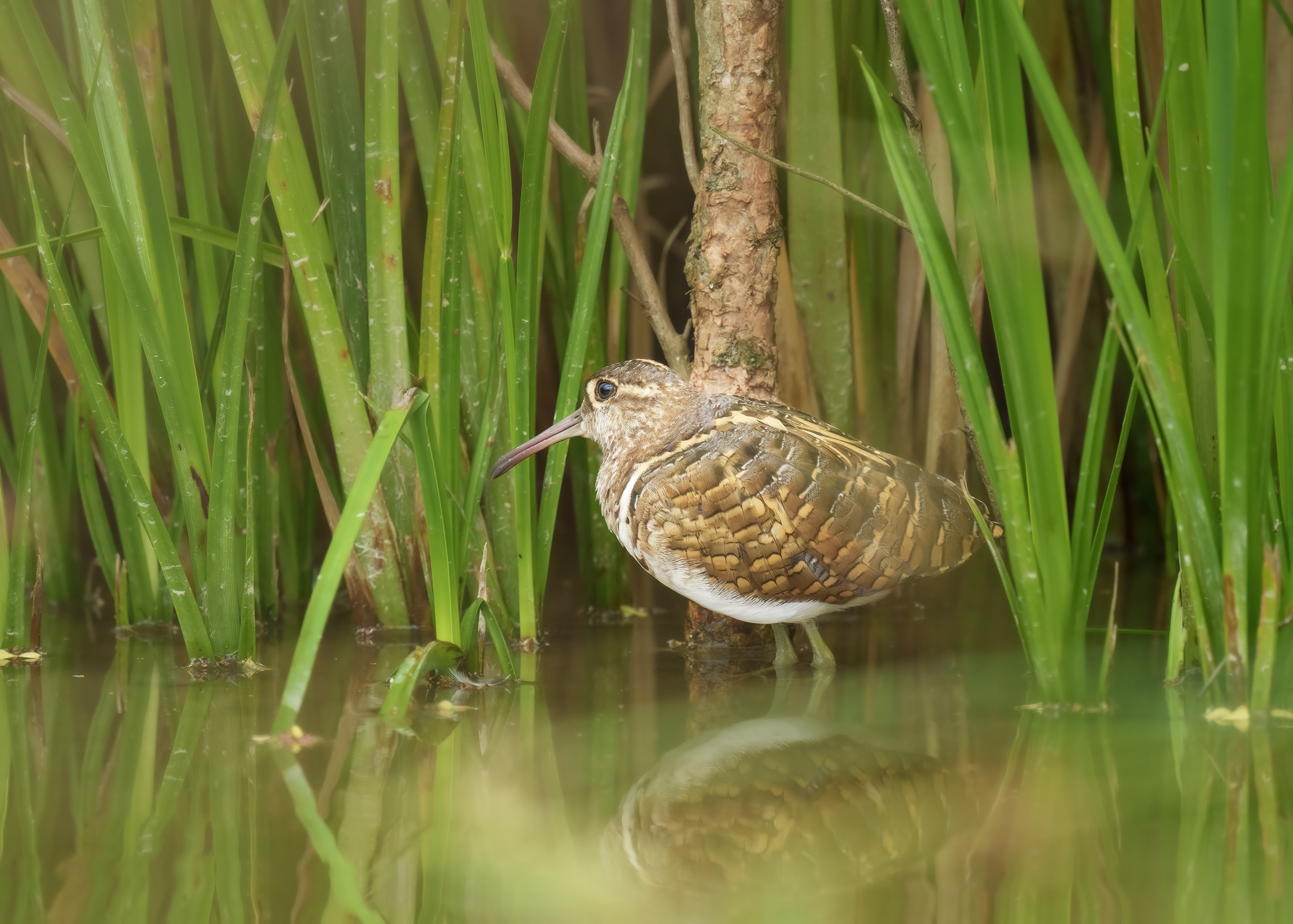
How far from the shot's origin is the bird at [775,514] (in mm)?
2176

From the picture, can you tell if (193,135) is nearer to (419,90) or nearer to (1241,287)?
(419,90)

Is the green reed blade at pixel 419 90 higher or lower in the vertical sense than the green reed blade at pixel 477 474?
higher

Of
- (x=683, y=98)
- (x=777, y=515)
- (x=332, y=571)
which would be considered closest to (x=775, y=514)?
(x=777, y=515)

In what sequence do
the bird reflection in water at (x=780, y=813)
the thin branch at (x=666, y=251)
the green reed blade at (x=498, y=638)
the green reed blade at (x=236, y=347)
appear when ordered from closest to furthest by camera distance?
the bird reflection in water at (x=780, y=813) < the green reed blade at (x=236, y=347) < the green reed blade at (x=498, y=638) < the thin branch at (x=666, y=251)

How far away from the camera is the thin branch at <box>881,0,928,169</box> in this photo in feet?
7.36

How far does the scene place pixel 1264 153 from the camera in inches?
62.9

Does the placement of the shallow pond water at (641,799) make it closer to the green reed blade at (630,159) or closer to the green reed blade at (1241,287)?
the green reed blade at (1241,287)

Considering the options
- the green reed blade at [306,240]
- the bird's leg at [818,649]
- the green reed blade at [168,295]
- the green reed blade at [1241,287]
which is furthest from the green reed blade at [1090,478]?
the green reed blade at [168,295]

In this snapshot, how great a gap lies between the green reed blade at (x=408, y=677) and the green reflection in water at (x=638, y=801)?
35 millimetres

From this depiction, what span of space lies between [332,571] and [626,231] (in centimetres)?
118

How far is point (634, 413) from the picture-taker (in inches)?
97.3

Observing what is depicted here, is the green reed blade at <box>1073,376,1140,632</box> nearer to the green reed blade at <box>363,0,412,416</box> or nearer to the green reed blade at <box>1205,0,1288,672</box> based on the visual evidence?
the green reed blade at <box>1205,0,1288,672</box>

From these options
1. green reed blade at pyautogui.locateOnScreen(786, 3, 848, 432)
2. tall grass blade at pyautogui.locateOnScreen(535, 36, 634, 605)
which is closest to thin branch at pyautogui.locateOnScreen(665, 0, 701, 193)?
tall grass blade at pyautogui.locateOnScreen(535, 36, 634, 605)

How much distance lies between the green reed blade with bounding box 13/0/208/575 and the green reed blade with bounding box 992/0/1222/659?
5.11 feet
